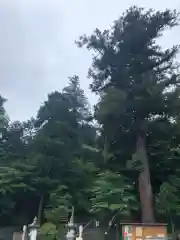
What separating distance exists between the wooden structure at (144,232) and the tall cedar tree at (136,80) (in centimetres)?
462

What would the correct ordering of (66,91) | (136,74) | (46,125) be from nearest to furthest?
(136,74)
(46,125)
(66,91)

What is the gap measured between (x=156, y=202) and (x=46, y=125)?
1059 cm

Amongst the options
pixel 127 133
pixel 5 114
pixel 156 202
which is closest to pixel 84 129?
pixel 5 114

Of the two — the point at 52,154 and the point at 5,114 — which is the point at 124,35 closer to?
the point at 52,154

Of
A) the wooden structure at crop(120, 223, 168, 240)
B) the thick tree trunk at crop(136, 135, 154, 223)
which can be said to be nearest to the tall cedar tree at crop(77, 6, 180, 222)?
the thick tree trunk at crop(136, 135, 154, 223)

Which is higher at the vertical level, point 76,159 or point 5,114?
point 5,114

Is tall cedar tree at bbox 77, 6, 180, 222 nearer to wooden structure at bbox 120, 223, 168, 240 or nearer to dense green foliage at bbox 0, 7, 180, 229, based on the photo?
dense green foliage at bbox 0, 7, 180, 229

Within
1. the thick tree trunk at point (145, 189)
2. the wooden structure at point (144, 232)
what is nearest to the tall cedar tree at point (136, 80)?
the thick tree trunk at point (145, 189)

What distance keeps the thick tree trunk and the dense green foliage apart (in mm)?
51

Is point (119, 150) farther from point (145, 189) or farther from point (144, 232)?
point (144, 232)

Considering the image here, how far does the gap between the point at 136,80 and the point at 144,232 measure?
30.8ft

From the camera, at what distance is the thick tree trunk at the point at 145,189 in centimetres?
1995

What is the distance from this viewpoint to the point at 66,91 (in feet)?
119

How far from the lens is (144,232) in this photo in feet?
49.2
